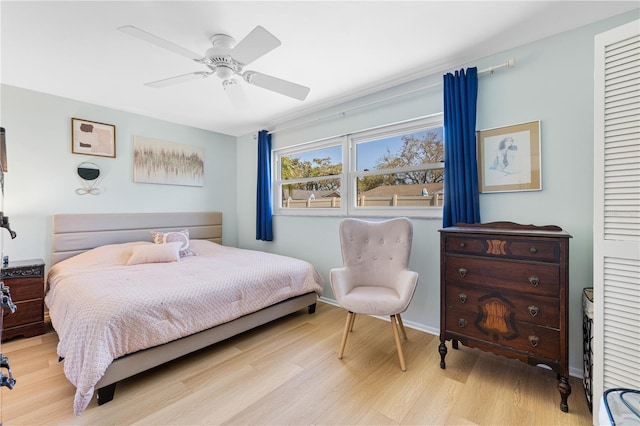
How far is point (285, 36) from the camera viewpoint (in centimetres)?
204

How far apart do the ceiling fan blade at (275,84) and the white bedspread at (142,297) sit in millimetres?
1599

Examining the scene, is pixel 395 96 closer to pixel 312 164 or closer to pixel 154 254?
pixel 312 164

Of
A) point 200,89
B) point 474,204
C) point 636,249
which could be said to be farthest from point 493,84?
point 200,89

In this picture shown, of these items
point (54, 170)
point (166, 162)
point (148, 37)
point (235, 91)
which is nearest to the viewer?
point (148, 37)

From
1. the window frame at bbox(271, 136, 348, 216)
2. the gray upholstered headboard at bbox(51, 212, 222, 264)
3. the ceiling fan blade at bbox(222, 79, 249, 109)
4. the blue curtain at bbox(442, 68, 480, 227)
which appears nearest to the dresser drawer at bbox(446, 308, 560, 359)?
the blue curtain at bbox(442, 68, 480, 227)

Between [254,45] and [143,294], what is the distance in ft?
5.93

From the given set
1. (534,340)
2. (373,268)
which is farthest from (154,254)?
(534,340)

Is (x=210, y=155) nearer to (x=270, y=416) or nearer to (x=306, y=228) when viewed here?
(x=306, y=228)

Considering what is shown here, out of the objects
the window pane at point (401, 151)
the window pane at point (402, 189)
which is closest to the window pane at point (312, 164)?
the window pane at point (401, 151)

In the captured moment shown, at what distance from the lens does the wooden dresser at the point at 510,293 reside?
1606mm

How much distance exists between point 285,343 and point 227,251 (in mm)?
1607

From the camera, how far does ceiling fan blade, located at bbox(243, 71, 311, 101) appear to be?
80.4 inches

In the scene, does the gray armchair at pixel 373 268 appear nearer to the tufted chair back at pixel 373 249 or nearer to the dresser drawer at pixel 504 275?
the tufted chair back at pixel 373 249

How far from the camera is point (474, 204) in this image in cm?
226
